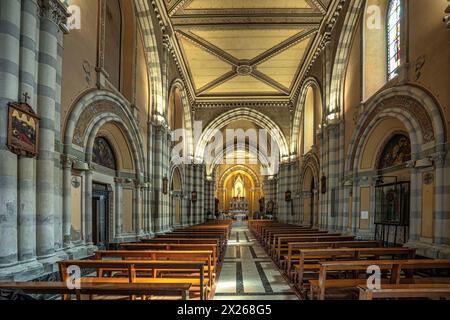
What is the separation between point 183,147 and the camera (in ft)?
72.4

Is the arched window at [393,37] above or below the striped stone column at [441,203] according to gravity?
above

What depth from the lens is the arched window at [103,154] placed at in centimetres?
959

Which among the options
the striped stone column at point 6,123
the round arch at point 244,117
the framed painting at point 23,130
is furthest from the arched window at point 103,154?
the round arch at point 244,117

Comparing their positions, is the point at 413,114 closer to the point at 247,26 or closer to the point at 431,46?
the point at 431,46

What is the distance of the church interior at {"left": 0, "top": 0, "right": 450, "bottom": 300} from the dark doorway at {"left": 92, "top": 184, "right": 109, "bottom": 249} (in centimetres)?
6

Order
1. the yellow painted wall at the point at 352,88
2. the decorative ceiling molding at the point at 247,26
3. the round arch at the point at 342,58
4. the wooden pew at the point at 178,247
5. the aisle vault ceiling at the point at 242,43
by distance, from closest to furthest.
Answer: the wooden pew at the point at 178,247 < the yellow painted wall at the point at 352,88 < the round arch at the point at 342,58 < the decorative ceiling molding at the point at 247,26 < the aisle vault ceiling at the point at 242,43

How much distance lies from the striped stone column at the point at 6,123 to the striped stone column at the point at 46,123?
692 mm

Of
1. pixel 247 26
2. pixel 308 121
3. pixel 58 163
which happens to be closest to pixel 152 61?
pixel 247 26

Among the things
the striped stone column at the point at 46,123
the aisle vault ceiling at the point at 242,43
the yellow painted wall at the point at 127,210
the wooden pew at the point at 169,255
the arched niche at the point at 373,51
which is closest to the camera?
the wooden pew at the point at 169,255

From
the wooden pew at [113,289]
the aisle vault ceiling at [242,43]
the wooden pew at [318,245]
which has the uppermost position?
the aisle vault ceiling at [242,43]

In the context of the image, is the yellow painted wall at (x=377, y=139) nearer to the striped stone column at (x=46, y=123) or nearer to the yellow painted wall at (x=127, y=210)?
the yellow painted wall at (x=127, y=210)

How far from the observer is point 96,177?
9.39m

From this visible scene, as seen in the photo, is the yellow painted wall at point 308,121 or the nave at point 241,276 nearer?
the nave at point 241,276

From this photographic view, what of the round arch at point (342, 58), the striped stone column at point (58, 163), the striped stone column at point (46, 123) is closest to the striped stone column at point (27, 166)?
the striped stone column at point (46, 123)
